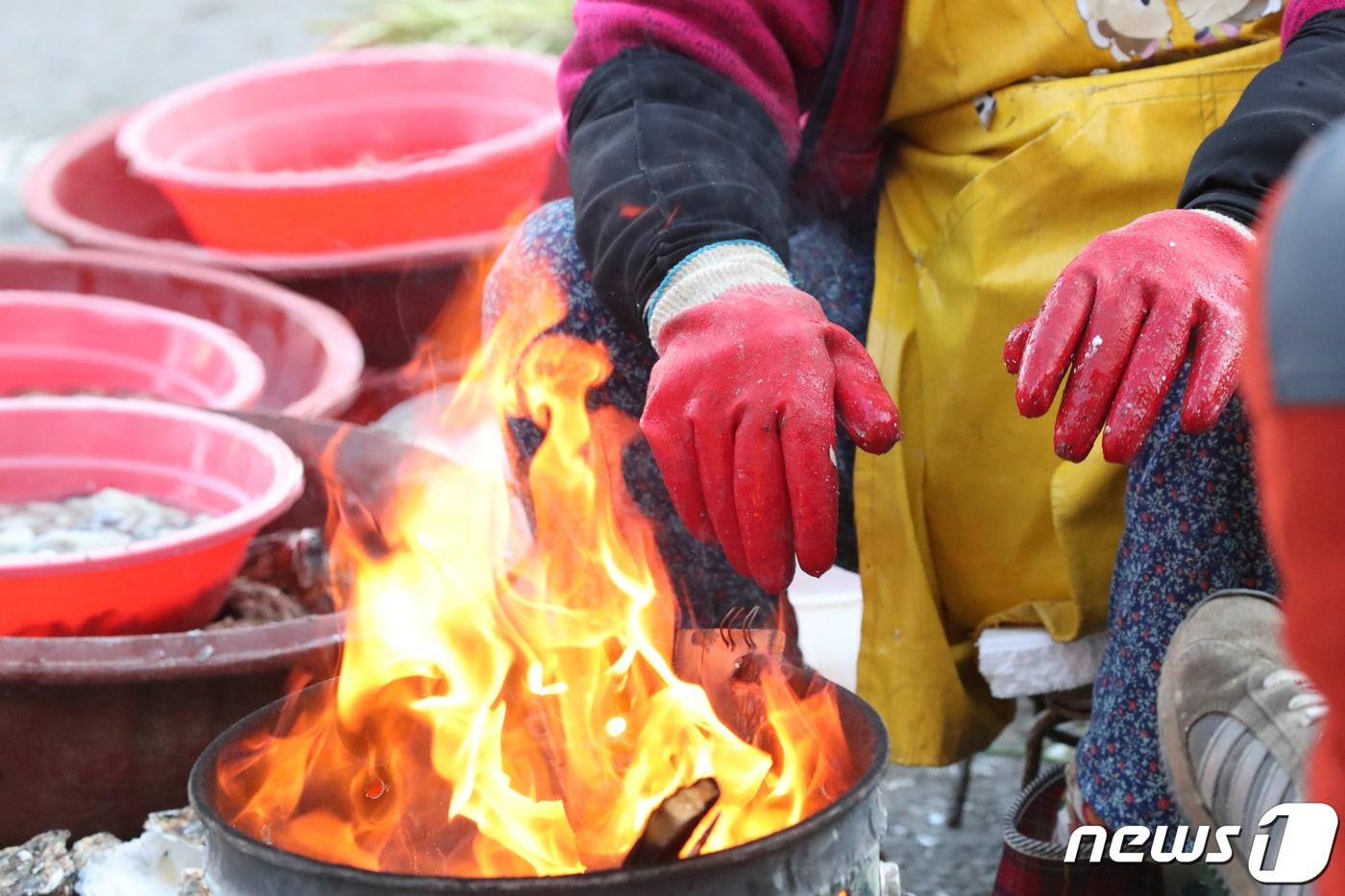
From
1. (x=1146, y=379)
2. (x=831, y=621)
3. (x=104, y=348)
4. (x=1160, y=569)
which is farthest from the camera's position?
(x=104, y=348)

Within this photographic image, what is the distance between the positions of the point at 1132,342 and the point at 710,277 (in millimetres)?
437

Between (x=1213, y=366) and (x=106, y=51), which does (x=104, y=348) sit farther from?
(x=106, y=51)

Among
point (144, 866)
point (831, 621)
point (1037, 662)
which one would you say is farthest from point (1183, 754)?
point (144, 866)

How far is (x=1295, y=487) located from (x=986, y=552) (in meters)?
1.11

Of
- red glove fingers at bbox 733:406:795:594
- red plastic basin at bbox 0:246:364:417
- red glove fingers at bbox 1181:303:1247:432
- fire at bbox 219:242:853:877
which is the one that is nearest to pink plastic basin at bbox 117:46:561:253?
→ red plastic basin at bbox 0:246:364:417

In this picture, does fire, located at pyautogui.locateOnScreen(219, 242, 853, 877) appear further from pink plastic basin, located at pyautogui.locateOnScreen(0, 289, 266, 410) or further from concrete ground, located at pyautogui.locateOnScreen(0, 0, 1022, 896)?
concrete ground, located at pyautogui.locateOnScreen(0, 0, 1022, 896)

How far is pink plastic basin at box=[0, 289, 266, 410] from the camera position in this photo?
284 cm

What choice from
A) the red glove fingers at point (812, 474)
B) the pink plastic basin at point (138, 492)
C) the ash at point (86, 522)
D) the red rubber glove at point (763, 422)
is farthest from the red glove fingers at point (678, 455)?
the ash at point (86, 522)

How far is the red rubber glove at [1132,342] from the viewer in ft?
4.39

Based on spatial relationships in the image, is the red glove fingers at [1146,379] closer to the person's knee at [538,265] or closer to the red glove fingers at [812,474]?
the red glove fingers at [812,474]

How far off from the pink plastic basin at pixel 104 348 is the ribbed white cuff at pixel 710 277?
1382 mm

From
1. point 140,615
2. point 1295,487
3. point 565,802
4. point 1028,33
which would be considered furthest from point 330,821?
point 1028,33

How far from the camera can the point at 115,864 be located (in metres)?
1.78

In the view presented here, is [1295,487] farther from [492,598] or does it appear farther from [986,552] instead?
[986,552]
